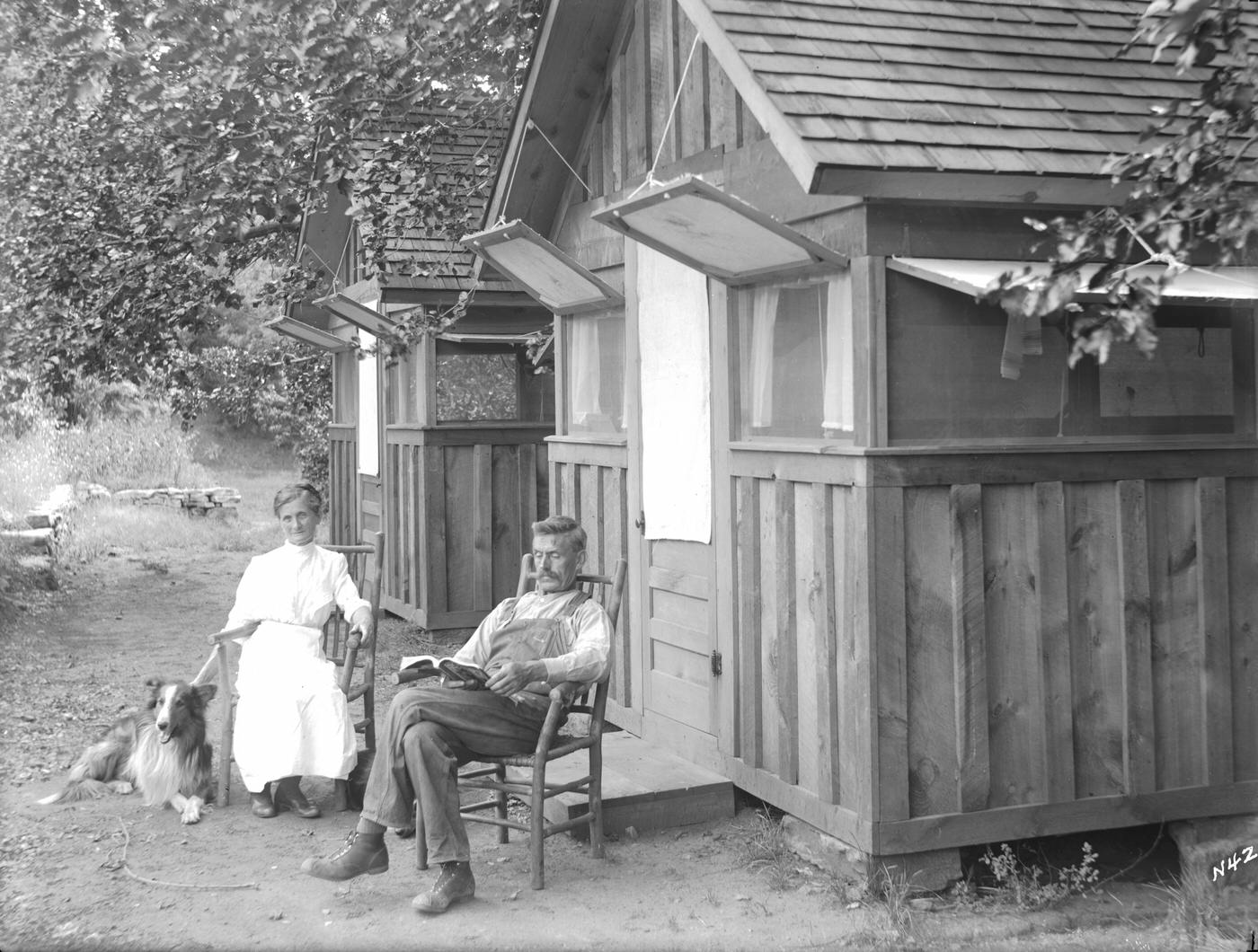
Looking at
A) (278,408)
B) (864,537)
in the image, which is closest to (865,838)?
(864,537)

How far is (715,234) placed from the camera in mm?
5793

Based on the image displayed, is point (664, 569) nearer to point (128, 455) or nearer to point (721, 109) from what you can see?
point (721, 109)

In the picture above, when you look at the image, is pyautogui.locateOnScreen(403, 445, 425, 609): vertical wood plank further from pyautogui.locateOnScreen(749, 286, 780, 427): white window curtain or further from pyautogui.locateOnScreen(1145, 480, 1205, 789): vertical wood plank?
pyautogui.locateOnScreen(1145, 480, 1205, 789): vertical wood plank

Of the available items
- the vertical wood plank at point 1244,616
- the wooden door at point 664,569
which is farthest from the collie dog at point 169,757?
the vertical wood plank at point 1244,616

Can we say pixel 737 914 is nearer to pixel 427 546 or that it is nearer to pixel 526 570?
pixel 526 570

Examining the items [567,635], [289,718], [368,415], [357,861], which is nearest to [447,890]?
[357,861]

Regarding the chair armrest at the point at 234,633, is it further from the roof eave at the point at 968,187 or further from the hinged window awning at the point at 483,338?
the hinged window awning at the point at 483,338

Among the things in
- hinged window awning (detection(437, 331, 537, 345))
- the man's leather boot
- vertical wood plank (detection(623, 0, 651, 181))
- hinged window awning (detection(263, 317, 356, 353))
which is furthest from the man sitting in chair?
hinged window awning (detection(263, 317, 356, 353))

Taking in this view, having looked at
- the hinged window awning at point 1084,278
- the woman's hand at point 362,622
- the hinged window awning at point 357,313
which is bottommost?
the woman's hand at point 362,622

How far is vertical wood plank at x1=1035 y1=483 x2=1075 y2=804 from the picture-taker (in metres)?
5.50

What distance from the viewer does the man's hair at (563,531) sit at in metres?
5.86

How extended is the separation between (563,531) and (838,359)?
137 centimetres

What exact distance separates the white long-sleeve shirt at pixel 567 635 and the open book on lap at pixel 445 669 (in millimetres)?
124

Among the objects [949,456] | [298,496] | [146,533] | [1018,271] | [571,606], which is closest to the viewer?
[1018,271]
